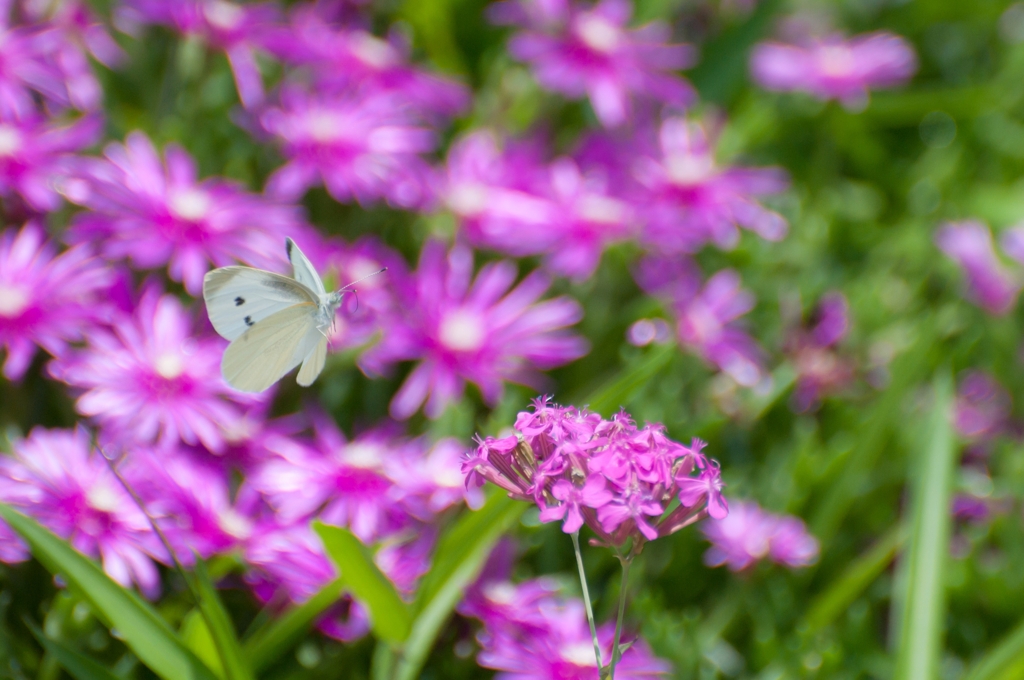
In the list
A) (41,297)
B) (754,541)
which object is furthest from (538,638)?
(41,297)

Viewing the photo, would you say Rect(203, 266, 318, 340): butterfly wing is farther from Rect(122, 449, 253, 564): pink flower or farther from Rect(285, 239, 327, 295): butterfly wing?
Rect(122, 449, 253, 564): pink flower

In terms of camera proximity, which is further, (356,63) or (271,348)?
(356,63)

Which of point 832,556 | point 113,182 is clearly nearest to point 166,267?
point 113,182

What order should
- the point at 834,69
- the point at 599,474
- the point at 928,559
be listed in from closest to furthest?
the point at 599,474 → the point at 928,559 → the point at 834,69

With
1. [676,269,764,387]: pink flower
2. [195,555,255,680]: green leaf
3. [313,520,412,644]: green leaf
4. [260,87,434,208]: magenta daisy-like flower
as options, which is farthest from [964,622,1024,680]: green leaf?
[260,87,434,208]: magenta daisy-like flower

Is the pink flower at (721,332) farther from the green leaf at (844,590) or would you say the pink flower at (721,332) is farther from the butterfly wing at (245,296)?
the butterfly wing at (245,296)

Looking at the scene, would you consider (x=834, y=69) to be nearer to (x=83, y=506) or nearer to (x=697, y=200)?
(x=697, y=200)
